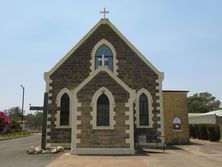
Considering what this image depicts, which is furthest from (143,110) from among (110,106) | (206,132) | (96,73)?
(206,132)

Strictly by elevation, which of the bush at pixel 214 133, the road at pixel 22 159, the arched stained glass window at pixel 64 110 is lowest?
the road at pixel 22 159

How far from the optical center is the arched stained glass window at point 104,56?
21858mm

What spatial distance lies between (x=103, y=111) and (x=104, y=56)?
20.3 feet

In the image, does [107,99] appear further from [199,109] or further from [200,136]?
[199,109]

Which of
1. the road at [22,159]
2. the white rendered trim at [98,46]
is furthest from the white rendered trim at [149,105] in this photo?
the road at [22,159]

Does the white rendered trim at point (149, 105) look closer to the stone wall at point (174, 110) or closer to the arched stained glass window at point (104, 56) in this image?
the arched stained glass window at point (104, 56)

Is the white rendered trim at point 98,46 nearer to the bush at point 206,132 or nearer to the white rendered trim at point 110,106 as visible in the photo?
the white rendered trim at point 110,106

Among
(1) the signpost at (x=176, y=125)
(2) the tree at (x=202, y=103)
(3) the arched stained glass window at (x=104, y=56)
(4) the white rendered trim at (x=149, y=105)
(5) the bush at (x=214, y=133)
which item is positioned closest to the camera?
(4) the white rendered trim at (x=149, y=105)

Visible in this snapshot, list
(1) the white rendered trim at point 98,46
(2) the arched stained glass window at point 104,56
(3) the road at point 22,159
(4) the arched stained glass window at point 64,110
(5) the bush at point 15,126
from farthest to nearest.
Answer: (5) the bush at point 15,126 → (2) the arched stained glass window at point 104,56 → (1) the white rendered trim at point 98,46 → (4) the arched stained glass window at point 64,110 → (3) the road at point 22,159

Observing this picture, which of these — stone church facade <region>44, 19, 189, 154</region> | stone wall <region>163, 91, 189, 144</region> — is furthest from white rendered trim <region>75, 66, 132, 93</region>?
stone wall <region>163, 91, 189, 144</region>

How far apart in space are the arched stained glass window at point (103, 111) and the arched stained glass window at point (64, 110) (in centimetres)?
459

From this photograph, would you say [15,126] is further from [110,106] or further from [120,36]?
[110,106]

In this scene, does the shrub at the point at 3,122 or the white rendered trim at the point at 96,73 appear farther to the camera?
the shrub at the point at 3,122

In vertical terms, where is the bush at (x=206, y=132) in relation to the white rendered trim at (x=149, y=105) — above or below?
below
